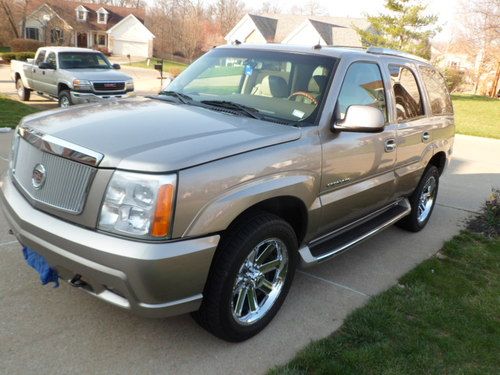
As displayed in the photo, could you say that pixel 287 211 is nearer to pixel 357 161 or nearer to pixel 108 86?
pixel 357 161

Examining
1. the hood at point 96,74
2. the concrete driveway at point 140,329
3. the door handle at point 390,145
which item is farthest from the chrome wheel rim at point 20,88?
the door handle at point 390,145

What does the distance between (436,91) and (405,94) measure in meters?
1.03

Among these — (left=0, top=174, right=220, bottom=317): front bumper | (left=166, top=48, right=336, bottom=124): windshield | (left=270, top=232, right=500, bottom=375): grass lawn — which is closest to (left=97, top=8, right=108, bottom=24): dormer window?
(left=166, top=48, right=336, bottom=124): windshield

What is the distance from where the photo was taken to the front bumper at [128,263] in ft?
7.92

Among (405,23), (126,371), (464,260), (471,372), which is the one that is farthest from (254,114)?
(405,23)

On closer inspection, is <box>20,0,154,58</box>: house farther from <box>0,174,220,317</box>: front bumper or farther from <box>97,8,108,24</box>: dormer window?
<box>0,174,220,317</box>: front bumper

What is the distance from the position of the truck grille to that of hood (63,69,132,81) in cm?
12

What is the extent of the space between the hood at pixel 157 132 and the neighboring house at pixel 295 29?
141 ft

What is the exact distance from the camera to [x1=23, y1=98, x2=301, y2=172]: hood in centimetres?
251

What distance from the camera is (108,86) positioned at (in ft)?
40.9

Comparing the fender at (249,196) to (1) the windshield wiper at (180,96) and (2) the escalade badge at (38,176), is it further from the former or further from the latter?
(1) the windshield wiper at (180,96)

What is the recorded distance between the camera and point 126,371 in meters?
2.74

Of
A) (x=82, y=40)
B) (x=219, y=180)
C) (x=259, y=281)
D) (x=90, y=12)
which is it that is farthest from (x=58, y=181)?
(x=90, y=12)

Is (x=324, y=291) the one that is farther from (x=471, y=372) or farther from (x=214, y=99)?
(x=214, y=99)
